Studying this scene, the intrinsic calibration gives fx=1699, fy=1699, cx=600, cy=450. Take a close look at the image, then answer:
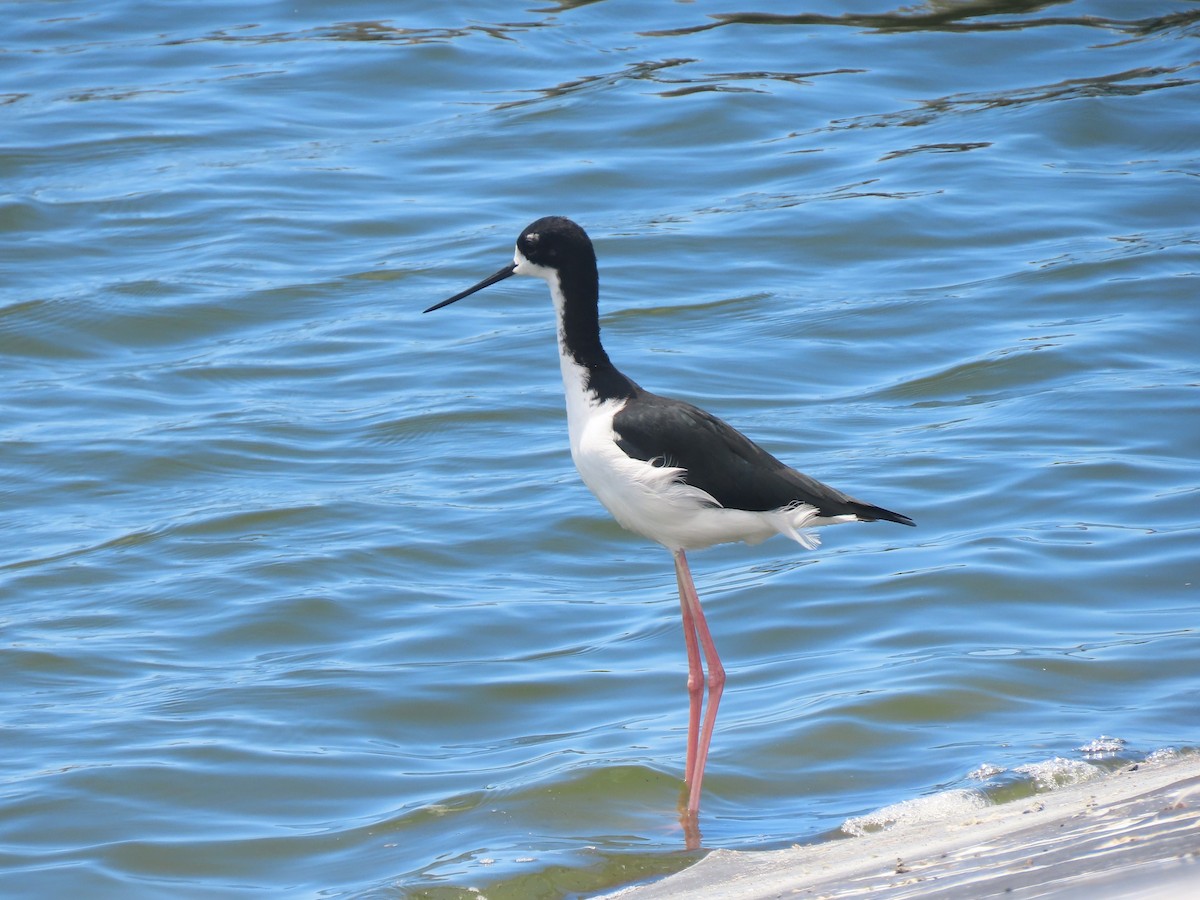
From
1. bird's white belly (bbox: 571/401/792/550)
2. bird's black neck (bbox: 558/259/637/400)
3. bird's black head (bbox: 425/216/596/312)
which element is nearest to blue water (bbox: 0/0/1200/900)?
bird's white belly (bbox: 571/401/792/550)

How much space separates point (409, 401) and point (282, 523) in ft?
5.82

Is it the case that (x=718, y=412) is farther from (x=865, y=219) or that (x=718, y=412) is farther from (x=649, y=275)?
(x=865, y=219)

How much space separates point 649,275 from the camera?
41.7 ft

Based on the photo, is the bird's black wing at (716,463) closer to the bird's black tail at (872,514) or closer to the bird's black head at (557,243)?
the bird's black tail at (872,514)

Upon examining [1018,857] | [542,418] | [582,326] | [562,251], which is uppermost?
[562,251]

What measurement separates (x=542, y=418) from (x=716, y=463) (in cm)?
455

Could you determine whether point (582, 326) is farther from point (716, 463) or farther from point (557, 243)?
point (716, 463)

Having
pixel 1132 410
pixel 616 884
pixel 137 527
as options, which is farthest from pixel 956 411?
pixel 616 884

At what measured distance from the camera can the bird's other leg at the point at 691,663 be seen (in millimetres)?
6605

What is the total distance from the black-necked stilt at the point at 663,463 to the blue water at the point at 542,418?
97cm

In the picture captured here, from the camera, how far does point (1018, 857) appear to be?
4.55 metres

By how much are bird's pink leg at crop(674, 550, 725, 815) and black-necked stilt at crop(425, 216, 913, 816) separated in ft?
0.04

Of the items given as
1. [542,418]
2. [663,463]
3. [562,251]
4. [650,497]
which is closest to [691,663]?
[650,497]

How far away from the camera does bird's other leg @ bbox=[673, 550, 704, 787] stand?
260 inches
